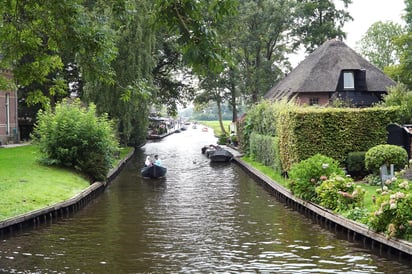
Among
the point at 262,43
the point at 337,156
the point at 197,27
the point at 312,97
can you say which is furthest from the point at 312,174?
the point at 262,43

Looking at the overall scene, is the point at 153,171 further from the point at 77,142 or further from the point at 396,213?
the point at 396,213

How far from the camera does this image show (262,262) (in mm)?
12594

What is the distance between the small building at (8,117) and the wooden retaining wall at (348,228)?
25.8 m

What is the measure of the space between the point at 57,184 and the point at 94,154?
4219 mm

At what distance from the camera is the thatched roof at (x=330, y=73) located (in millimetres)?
47125

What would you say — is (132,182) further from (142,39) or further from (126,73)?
(142,39)

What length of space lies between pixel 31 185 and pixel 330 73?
3235 cm

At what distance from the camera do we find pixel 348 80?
4744 cm

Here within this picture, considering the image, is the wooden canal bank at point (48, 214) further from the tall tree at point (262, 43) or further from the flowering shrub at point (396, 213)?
the tall tree at point (262, 43)

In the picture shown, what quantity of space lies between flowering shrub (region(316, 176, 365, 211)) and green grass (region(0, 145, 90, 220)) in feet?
30.5

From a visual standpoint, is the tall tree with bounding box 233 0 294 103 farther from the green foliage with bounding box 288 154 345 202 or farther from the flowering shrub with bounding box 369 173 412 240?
the flowering shrub with bounding box 369 173 412 240

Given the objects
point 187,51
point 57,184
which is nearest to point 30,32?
point 187,51

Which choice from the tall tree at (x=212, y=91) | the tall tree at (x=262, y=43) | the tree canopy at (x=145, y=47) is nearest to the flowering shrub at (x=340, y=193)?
the tree canopy at (x=145, y=47)

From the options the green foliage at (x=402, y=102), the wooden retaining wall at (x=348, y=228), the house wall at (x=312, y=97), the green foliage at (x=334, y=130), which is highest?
the house wall at (x=312, y=97)
